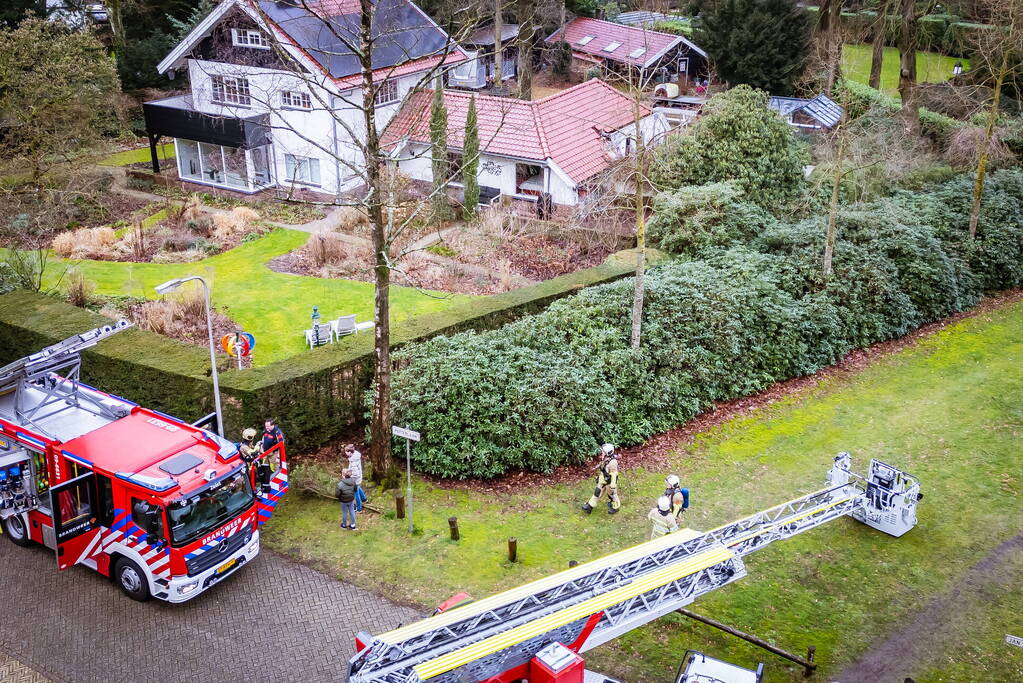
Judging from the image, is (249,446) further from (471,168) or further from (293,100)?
(293,100)

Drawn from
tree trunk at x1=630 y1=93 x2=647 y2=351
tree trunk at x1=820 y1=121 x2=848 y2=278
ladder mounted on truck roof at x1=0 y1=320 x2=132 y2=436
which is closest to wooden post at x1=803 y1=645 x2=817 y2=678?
tree trunk at x1=630 y1=93 x2=647 y2=351

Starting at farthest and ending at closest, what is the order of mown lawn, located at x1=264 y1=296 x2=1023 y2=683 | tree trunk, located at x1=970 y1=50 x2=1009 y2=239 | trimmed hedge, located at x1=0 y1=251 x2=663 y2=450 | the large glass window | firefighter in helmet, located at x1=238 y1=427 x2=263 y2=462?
the large glass window, tree trunk, located at x1=970 y1=50 x2=1009 y2=239, trimmed hedge, located at x1=0 y1=251 x2=663 y2=450, firefighter in helmet, located at x1=238 y1=427 x2=263 y2=462, mown lawn, located at x1=264 y1=296 x2=1023 y2=683

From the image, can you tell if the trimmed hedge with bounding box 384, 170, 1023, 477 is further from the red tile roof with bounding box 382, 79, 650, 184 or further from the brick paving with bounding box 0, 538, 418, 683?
the red tile roof with bounding box 382, 79, 650, 184

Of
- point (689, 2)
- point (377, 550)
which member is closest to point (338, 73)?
point (377, 550)

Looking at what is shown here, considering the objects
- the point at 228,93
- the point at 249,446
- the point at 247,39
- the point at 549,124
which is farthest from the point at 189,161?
the point at 249,446

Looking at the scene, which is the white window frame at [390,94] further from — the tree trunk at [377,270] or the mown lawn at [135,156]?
the tree trunk at [377,270]

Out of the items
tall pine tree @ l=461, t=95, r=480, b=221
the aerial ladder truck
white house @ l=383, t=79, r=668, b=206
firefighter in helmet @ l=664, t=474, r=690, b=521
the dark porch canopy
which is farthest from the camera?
the dark porch canopy

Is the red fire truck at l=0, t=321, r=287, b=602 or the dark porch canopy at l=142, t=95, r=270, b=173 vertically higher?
the dark porch canopy at l=142, t=95, r=270, b=173
